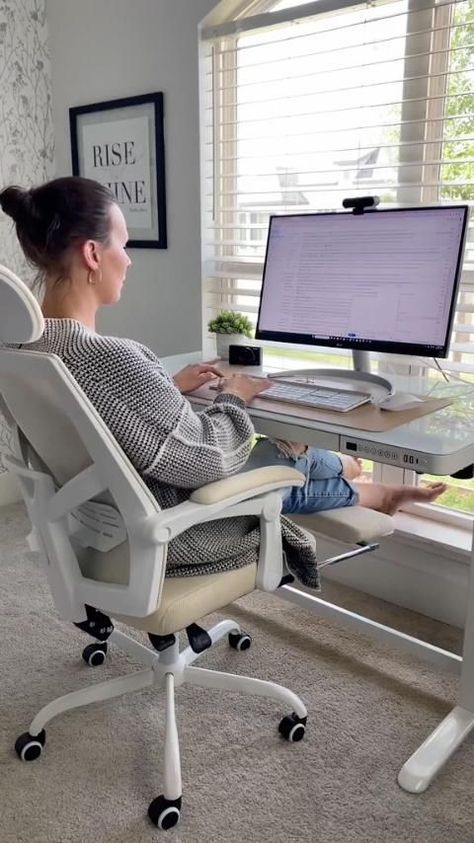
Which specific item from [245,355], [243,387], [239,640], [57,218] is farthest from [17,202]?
[239,640]

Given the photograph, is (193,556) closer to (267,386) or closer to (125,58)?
(267,386)

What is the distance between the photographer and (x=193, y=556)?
141 centimetres

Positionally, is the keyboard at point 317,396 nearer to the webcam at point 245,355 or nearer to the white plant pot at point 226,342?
the webcam at point 245,355

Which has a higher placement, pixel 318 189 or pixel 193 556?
pixel 318 189

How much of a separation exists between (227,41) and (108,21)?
58 cm

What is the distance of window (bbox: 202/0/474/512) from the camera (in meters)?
2.02

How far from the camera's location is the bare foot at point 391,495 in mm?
2045

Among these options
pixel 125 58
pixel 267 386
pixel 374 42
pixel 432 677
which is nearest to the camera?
pixel 267 386

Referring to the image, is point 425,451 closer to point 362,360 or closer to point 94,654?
point 362,360

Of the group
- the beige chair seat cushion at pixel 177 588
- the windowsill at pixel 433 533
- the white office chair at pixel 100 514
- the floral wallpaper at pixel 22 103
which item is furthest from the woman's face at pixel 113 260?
the floral wallpaper at pixel 22 103

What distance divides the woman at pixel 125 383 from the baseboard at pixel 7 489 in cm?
179

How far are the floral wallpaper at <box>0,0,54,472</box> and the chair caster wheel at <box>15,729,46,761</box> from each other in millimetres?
1737

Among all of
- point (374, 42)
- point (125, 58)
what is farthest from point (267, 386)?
point (125, 58)

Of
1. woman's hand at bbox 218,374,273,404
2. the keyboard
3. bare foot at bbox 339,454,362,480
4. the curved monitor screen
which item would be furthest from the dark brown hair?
bare foot at bbox 339,454,362,480
